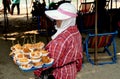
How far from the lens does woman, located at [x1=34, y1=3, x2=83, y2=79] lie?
2926 millimetres

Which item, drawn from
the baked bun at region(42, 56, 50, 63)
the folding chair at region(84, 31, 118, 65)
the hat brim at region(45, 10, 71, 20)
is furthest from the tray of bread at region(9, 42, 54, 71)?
the folding chair at region(84, 31, 118, 65)

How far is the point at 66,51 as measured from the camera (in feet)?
9.62

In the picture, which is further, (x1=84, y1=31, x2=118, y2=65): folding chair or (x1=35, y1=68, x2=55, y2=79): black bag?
(x1=84, y1=31, x2=118, y2=65): folding chair

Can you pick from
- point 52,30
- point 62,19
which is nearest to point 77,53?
point 62,19

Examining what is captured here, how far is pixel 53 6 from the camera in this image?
466 inches

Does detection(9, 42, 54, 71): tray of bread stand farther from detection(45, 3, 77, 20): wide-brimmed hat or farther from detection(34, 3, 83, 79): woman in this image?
detection(45, 3, 77, 20): wide-brimmed hat

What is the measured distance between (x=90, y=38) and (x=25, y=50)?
3963 mm

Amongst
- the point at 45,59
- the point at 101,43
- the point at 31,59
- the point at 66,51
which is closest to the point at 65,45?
the point at 66,51

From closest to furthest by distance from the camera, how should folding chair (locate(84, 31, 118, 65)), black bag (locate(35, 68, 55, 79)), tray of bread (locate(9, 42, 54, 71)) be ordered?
tray of bread (locate(9, 42, 54, 71))
black bag (locate(35, 68, 55, 79))
folding chair (locate(84, 31, 118, 65))

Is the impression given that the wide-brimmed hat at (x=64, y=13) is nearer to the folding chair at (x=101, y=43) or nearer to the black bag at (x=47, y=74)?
the black bag at (x=47, y=74)

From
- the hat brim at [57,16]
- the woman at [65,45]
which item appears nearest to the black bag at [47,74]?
the woman at [65,45]

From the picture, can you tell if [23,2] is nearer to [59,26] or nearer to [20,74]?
[20,74]

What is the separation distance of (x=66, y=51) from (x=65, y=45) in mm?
56

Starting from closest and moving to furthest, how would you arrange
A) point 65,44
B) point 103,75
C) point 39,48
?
point 65,44
point 39,48
point 103,75
